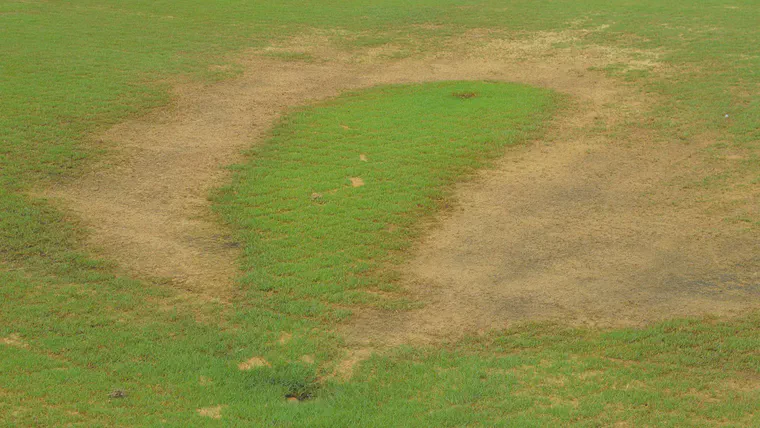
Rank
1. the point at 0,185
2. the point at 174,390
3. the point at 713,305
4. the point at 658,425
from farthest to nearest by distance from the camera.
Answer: the point at 0,185
the point at 713,305
the point at 174,390
the point at 658,425

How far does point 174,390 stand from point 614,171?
27.3ft

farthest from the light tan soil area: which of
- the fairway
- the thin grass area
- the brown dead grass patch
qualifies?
the brown dead grass patch

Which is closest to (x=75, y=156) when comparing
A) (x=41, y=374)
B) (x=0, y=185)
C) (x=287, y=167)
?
(x=0, y=185)

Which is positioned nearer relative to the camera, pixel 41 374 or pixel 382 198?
pixel 41 374

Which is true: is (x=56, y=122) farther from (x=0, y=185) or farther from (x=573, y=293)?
(x=573, y=293)

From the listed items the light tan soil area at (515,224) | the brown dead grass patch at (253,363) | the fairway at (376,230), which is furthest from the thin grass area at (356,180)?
the brown dead grass patch at (253,363)

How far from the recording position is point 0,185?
1181 centimetres

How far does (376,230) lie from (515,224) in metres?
1.98

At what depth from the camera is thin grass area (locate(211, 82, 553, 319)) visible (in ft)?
32.1

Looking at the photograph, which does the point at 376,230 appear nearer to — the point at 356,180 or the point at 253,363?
the point at 356,180

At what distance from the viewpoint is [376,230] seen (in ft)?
35.8

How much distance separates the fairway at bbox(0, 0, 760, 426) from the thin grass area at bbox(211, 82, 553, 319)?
55 mm

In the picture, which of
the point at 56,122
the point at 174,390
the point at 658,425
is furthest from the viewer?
the point at 56,122

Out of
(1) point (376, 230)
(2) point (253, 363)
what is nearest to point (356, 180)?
(1) point (376, 230)
